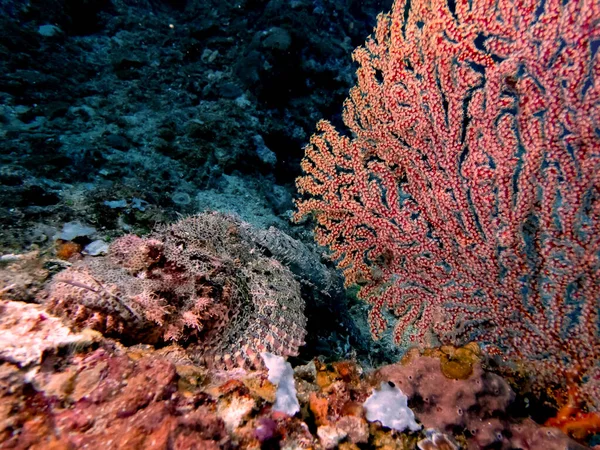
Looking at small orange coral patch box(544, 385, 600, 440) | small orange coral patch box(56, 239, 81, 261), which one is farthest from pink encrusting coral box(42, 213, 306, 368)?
small orange coral patch box(544, 385, 600, 440)

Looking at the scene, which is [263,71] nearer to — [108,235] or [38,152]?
[38,152]

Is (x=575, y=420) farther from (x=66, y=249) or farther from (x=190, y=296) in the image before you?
(x=66, y=249)

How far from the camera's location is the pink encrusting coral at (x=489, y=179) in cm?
198

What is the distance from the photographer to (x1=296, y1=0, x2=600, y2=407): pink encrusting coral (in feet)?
6.50

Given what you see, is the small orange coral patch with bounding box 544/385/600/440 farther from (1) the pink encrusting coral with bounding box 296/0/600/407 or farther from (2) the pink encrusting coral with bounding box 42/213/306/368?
(2) the pink encrusting coral with bounding box 42/213/306/368

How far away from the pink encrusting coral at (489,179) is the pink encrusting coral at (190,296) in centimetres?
95

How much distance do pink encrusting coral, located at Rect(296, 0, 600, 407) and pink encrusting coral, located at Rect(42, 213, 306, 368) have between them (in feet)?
3.11

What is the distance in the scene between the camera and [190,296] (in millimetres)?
2230

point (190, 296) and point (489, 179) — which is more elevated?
point (489, 179)

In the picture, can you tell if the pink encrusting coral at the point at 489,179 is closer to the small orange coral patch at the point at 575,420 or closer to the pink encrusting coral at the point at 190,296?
the small orange coral patch at the point at 575,420

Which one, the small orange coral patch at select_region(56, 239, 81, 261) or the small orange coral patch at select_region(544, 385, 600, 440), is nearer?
the small orange coral patch at select_region(544, 385, 600, 440)

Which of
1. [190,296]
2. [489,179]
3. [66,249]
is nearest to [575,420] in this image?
[489,179]

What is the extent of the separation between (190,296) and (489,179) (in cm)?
226

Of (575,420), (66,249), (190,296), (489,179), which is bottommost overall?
(66,249)
